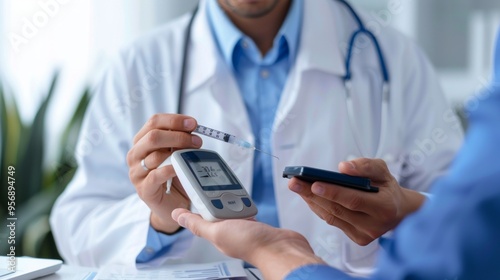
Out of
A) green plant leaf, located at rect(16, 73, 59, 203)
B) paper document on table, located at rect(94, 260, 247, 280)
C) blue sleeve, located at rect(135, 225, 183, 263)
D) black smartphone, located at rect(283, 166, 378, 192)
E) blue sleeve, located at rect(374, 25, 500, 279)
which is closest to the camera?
blue sleeve, located at rect(374, 25, 500, 279)

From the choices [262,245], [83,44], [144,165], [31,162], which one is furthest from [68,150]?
[262,245]

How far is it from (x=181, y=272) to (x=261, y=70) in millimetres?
657

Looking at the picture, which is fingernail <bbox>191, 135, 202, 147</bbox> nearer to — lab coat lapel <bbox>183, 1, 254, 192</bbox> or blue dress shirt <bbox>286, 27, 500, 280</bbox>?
lab coat lapel <bbox>183, 1, 254, 192</bbox>

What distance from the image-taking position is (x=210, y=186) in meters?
1.06

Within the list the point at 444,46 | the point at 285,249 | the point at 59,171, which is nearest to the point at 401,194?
the point at 285,249

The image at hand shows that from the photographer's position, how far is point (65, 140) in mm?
2270

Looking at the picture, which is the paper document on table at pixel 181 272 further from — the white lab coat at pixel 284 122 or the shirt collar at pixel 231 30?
the shirt collar at pixel 231 30

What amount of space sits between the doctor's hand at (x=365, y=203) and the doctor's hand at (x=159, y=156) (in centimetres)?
24

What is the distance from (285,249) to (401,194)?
40cm

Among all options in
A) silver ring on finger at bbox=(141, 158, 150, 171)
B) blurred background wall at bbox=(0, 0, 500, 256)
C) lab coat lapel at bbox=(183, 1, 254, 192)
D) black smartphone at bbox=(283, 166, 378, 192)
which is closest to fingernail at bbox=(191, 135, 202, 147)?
silver ring on finger at bbox=(141, 158, 150, 171)

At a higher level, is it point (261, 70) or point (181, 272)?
point (261, 70)

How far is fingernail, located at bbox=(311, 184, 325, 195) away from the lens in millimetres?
1026

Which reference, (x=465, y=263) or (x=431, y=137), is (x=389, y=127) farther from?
(x=465, y=263)

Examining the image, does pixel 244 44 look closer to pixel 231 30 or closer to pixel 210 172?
pixel 231 30
